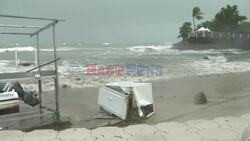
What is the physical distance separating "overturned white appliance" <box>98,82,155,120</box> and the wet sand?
0.92 feet

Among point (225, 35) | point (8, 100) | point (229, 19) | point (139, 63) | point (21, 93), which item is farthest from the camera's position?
point (229, 19)

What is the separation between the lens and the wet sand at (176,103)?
423 centimetres

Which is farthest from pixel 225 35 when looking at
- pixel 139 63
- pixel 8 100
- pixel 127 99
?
pixel 8 100

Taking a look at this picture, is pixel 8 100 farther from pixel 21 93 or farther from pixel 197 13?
pixel 197 13

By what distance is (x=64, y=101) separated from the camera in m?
5.71

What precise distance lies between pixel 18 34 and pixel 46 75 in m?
2.28

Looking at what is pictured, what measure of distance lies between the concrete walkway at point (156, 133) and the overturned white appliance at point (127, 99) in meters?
0.60

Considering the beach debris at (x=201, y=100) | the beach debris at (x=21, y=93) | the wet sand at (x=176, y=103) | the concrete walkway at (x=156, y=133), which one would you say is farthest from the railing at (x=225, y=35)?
the beach debris at (x=21, y=93)

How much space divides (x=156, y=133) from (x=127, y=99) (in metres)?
0.91

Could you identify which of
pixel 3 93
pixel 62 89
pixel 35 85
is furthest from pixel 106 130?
pixel 35 85

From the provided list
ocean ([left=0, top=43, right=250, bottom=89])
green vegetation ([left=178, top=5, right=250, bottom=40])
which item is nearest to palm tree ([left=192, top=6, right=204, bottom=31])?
green vegetation ([left=178, top=5, right=250, bottom=40])

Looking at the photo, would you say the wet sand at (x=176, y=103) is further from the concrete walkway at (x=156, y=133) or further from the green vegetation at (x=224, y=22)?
the green vegetation at (x=224, y=22)

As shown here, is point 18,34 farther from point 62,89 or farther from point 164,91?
point 164,91

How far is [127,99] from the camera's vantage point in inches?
152
